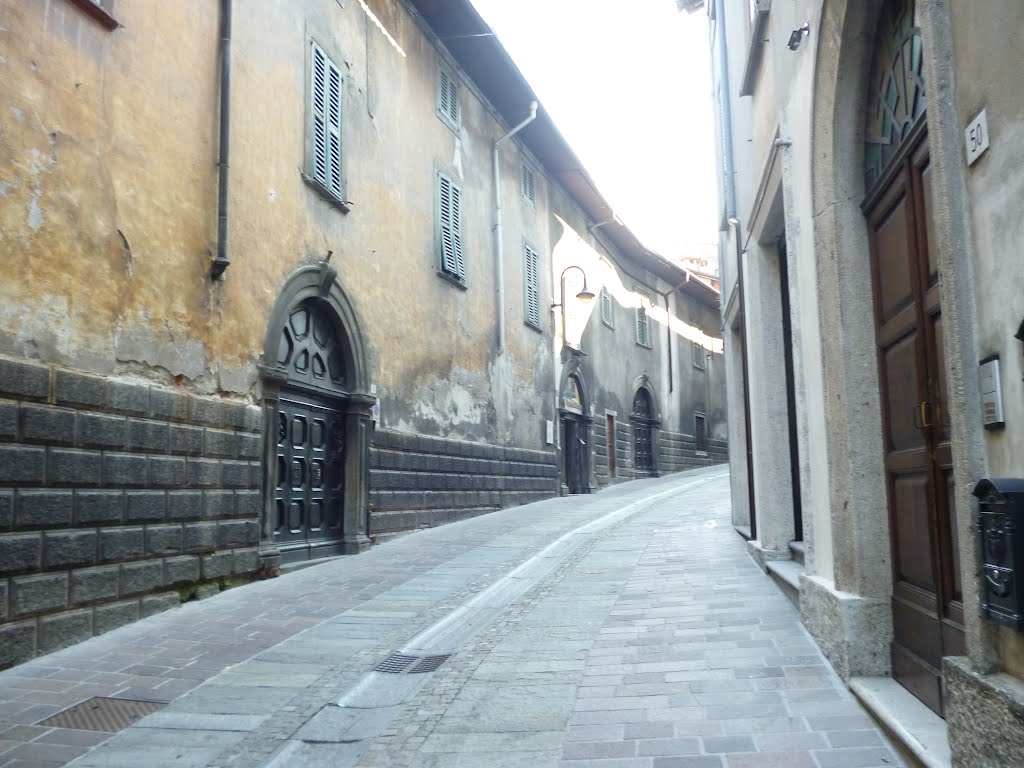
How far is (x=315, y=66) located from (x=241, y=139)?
2111mm

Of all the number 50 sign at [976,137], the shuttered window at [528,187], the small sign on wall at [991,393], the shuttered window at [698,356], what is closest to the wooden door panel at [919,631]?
the small sign on wall at [991,393]

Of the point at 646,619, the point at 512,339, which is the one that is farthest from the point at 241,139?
the point at 512,339

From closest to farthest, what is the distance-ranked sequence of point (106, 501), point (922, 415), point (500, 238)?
point (922, 415) → point (106, 501) → point (500, 238)

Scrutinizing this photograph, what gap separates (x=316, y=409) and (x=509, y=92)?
833 cm

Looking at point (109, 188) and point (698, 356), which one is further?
point (698, 356)

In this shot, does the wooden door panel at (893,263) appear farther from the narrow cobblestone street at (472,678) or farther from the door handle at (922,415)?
the narrow cobblestone street at (472,678)

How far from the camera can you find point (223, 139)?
8383 mm

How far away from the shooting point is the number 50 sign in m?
2.79

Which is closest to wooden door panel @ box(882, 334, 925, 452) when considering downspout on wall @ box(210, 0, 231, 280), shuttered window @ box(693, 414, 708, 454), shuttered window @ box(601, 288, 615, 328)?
downspout on wall @ box(210, 0, 231, 280)

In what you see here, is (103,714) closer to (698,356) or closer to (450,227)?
(450,227)

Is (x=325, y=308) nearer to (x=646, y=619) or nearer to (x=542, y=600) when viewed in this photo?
(x=542, y=600)

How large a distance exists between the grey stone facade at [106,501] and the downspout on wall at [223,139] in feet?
3.98

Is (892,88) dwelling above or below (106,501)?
above

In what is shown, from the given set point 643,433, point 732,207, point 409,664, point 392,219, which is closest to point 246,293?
point 392,219
